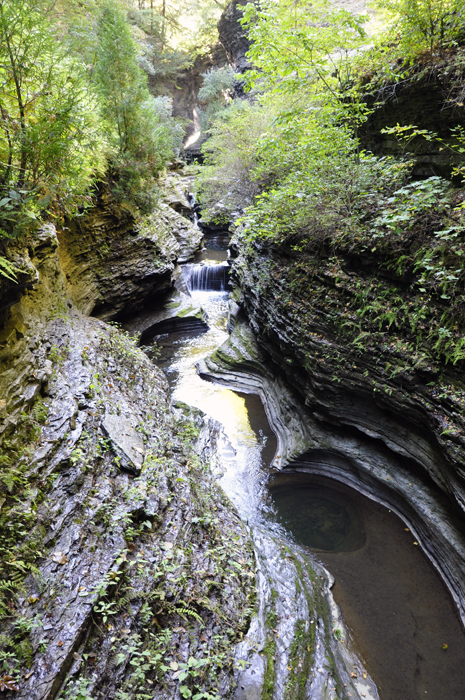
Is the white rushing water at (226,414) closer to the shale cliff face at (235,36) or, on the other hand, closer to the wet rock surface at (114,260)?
the wet rock surface at (114,260)

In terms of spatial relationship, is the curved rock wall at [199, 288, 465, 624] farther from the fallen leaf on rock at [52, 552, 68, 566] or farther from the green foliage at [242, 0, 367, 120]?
the fallen leaf on rock at [52, 552, 68, 566]

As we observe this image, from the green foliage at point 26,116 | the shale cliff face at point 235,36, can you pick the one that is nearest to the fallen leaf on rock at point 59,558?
the green foliage at point 26,116

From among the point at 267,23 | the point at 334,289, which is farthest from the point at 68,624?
the point at 267,23

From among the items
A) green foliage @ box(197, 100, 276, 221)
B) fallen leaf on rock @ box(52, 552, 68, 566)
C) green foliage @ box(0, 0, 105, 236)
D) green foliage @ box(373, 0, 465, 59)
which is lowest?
fallen leaf on rock @ box(52, 552, 68, 566)

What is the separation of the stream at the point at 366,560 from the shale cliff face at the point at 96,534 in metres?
1.60

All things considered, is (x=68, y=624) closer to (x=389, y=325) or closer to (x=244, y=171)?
(x=389, y=325)

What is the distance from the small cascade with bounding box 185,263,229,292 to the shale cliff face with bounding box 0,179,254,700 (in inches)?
484

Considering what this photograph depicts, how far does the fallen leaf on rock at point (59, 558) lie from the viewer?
3.28m

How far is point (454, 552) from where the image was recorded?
5.09 meters

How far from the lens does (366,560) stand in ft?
18.9

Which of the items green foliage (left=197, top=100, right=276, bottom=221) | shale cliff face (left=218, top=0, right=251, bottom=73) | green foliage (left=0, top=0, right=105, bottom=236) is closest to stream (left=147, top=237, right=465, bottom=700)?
green foliage (left=0, top=0, right=105, bottom=236)

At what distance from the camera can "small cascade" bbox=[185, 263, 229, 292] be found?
1891cm

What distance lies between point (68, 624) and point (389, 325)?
20.7 ft

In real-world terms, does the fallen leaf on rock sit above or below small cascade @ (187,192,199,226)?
below
